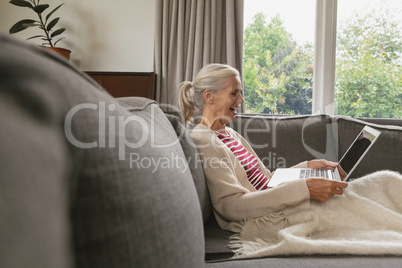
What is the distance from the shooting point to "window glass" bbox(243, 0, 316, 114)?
10.3 ft

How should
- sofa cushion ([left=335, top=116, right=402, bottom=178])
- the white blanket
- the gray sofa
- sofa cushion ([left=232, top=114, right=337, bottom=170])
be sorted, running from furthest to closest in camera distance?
sofa cushion ([left=232, top=114, right=337, bottom=170]), sofa cushion ([left=335, top=116, right=402, bottom=178]), the white blanket, the gray sofa

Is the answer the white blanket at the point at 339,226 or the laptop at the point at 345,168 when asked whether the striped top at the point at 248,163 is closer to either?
the laptop at the point at 345,168

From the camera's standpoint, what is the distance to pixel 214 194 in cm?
122

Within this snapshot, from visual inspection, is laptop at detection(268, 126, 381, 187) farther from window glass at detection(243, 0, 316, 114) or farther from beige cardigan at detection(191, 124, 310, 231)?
window glass at detection(243, 0, 316, 114)

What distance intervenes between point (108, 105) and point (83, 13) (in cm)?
309

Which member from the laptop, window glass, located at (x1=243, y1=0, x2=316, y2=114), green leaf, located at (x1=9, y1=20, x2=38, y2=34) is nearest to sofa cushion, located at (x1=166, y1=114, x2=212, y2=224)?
the laptop

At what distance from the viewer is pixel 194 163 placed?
1.13 m

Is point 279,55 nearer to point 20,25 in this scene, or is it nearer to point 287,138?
point 287,138

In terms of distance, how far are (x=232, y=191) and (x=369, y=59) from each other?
2449mm

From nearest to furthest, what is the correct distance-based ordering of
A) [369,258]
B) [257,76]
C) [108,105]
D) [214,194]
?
[108,105]
[369,258]
[214,194]
[257,76]

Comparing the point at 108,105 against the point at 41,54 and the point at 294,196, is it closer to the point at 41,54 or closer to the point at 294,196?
the point at 41,54

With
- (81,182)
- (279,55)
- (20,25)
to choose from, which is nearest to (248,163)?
(81,182)

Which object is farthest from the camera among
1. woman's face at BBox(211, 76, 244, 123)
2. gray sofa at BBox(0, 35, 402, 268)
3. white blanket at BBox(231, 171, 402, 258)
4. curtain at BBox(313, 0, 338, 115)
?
curtain at BBox(313, 0, 338, 115)

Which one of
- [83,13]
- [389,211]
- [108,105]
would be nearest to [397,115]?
[389,211]
